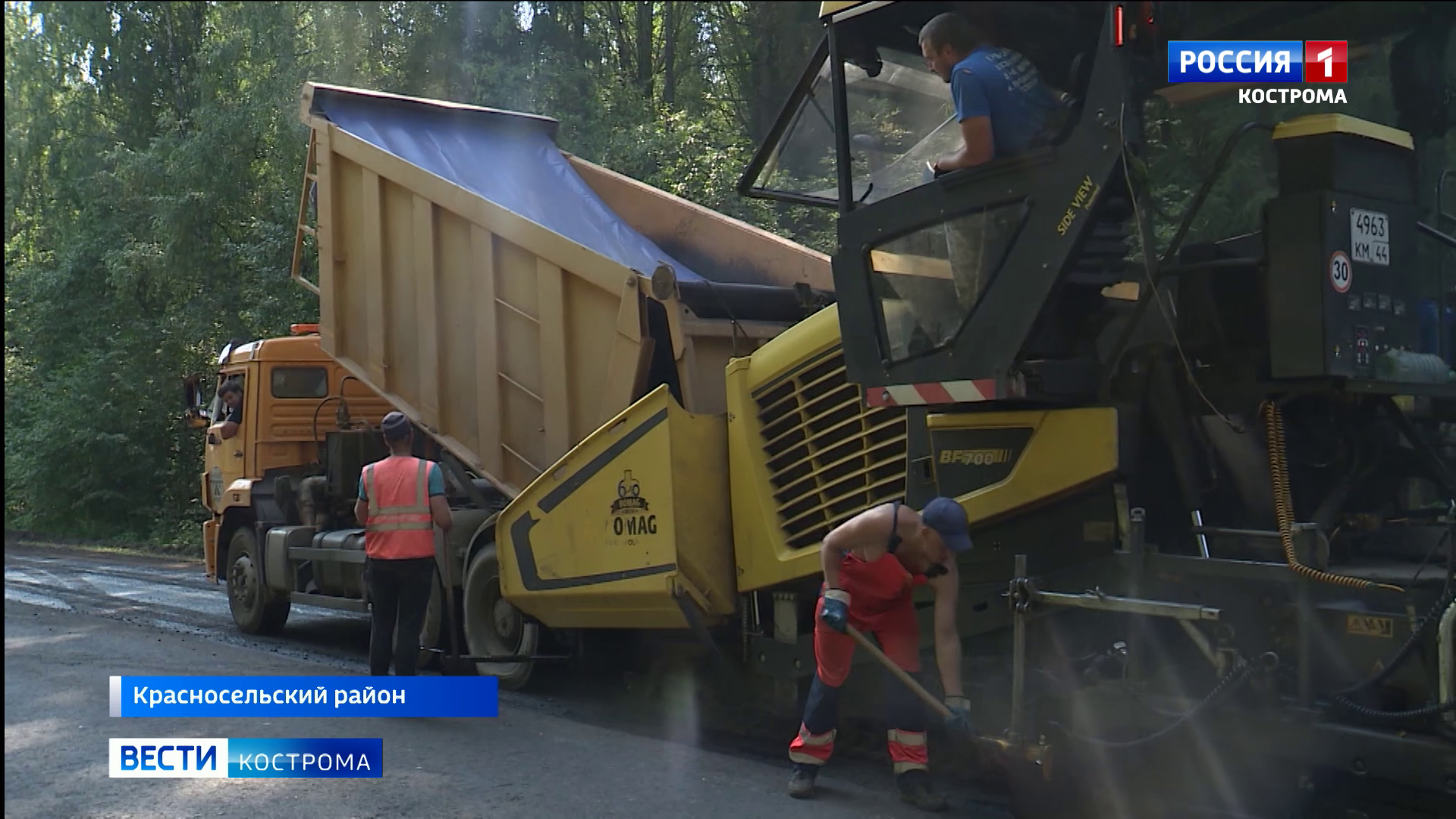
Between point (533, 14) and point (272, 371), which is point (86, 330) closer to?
point (533, 14)

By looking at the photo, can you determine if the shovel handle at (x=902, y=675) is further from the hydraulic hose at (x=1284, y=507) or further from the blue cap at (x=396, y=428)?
the blue cap at (x=396, y=428)

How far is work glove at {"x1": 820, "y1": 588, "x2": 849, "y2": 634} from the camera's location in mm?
4742

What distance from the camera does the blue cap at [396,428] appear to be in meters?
6.67

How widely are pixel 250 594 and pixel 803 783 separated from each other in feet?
19.3

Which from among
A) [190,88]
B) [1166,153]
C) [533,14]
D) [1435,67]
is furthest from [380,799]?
[190,88]

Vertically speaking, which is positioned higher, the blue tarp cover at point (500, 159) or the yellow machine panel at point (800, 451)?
the blue tarp cover at point (500, 159)

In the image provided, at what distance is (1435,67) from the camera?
185 inches

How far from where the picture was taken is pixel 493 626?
7.26 metres

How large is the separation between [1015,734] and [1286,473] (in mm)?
1202

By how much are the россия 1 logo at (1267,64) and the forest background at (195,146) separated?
9.37 metres
